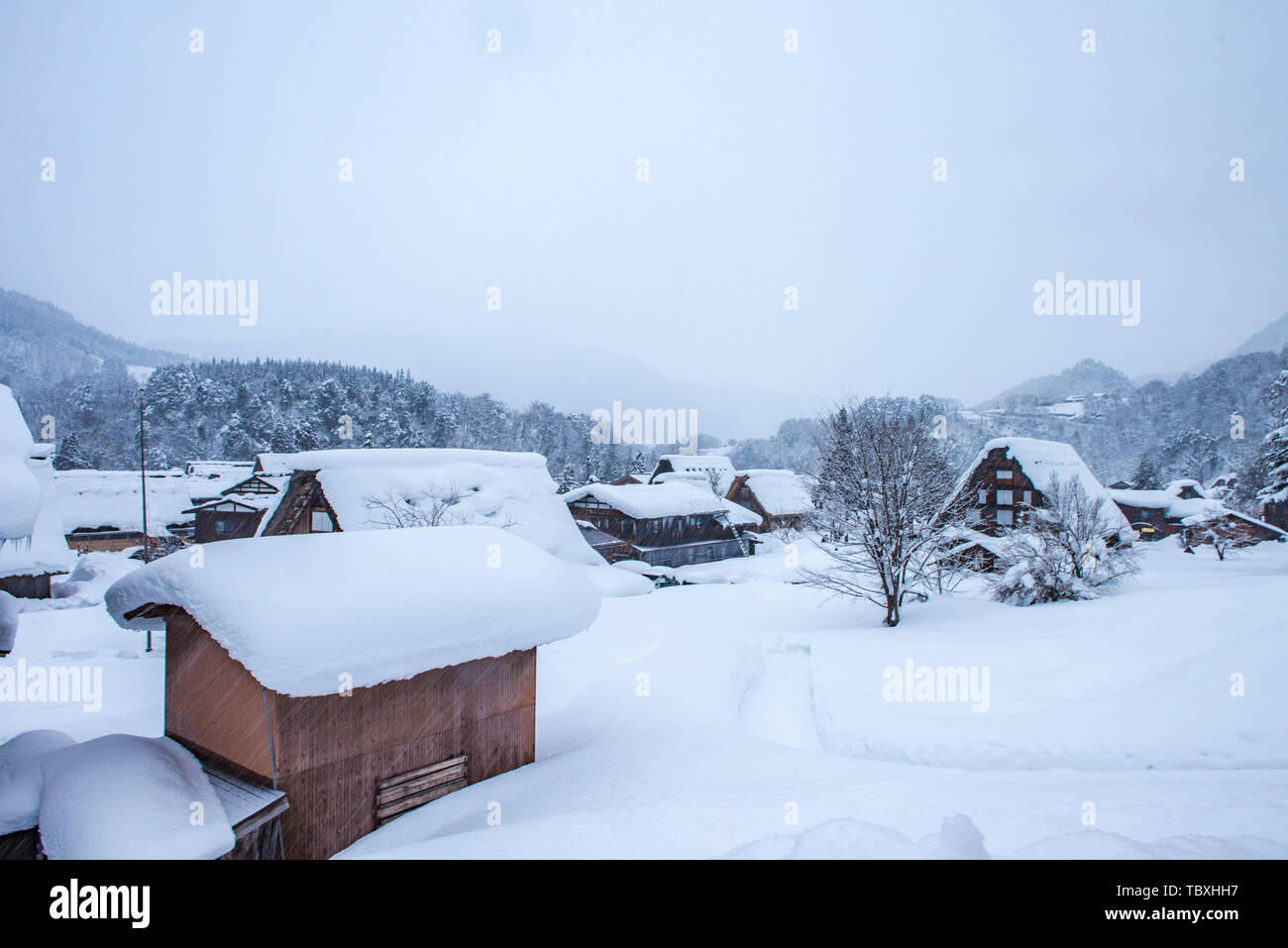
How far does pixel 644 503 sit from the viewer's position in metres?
36.1

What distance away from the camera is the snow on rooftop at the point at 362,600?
5379mm

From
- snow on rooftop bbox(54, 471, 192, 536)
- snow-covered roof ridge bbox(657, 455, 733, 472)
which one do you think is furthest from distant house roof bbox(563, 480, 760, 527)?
snow on rooftop bbox(54, 471, 192, 536)

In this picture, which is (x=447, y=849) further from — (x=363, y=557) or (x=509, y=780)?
(x=363, y=557)

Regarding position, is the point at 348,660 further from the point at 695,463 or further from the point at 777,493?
the point at 695,463

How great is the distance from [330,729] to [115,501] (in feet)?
153

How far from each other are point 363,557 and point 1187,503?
194ft

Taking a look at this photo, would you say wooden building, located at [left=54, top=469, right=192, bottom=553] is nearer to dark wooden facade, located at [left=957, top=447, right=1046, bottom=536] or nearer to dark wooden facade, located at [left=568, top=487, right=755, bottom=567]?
dark wooden facade, located at [left=568, top=487, right=755, bottom=567]

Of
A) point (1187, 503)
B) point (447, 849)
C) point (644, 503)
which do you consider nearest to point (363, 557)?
point (447, 849)

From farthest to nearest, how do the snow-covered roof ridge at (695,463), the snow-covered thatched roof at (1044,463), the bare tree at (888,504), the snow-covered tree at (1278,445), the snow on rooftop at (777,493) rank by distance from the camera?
the snow-covered roof ridge at (695,463)
the snow on rooftop at (777,493)
the snow-covered thatched roof at (1044,463)
the snow-covered tree at (1278,445)
the bare tree at (888,504)

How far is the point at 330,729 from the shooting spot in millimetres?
6066

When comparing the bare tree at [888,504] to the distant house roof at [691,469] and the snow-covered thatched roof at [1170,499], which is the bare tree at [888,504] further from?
the distant house roof at [691,469]

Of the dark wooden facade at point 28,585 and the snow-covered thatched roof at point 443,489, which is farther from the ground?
the snow-covered thatched roof at point 443,489

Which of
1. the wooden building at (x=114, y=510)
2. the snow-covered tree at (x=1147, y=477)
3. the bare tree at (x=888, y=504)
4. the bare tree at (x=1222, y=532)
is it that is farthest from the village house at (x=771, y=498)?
the wooden building at (x=114, y=510)
